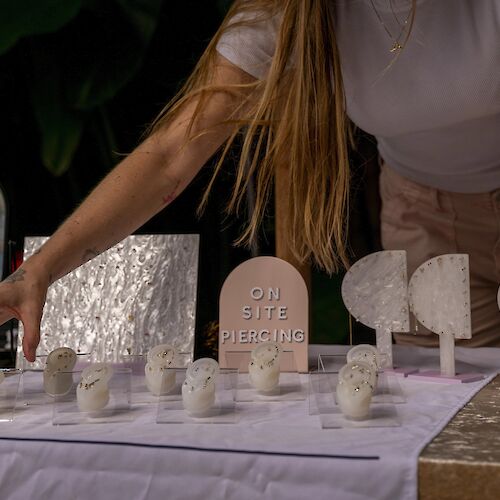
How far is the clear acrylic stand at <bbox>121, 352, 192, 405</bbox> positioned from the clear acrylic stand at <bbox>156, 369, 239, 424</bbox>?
2 cm

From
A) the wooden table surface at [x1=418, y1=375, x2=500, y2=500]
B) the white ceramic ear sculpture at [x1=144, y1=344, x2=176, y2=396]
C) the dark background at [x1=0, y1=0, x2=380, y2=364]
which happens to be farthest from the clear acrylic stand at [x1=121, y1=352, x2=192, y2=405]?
the dark background at [x1=0, y1=0, x2=380, y2=364]

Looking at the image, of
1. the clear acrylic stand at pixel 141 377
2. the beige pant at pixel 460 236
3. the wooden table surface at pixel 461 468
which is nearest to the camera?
the wooden table surface at pixel 461 468

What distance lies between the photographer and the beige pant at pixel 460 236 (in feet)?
4.75

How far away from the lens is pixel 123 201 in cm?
107

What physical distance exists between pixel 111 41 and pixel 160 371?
2055 millimetres

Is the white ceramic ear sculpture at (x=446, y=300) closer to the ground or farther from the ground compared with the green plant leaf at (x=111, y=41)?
closer to the ground

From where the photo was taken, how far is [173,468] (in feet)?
2.16

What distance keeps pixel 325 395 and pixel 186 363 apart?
0.31 m

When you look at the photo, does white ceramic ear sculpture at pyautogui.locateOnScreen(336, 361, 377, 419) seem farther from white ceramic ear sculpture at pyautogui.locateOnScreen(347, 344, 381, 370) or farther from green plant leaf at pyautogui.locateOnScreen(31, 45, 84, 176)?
green plant leaf at pyautogui.locateOnScreen(31, 45, 84, 176)

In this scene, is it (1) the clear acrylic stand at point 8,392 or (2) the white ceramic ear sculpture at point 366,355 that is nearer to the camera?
(1) the clear acrylic stand at point 8,392

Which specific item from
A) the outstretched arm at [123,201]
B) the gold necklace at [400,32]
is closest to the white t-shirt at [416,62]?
the gold necklace at [400,32]

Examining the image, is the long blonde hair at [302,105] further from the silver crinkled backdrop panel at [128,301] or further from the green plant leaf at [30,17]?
the green plant leaf at [30,17]

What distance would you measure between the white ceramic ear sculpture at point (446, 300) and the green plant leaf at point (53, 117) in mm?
1929

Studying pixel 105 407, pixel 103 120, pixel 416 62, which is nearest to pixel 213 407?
pixel 105 407
